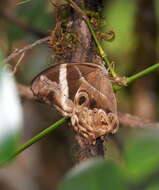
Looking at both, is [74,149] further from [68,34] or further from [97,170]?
[97,170]

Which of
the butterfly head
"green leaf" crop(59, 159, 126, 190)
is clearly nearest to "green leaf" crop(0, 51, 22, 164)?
"green leaf" crop(59, 159, 126, 190)

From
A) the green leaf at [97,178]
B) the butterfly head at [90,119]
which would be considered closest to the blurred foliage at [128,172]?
the green leaf at [97,178]

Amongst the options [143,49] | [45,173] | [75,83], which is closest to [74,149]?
[75,83]

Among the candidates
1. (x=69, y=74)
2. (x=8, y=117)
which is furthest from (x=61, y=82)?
(x=8, y=117)

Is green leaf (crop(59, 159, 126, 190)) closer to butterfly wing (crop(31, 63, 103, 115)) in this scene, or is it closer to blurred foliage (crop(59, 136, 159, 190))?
blurred foliage (crop(59, 136, 159, 190))

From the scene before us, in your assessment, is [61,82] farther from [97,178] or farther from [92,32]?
[97,178]

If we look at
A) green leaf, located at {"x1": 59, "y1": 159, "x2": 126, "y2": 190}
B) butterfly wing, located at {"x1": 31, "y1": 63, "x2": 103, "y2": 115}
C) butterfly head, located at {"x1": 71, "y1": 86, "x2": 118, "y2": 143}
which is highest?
green leaf, located at {"x1": 59, "y1": 159, "x2": 126, "y2": 190}
